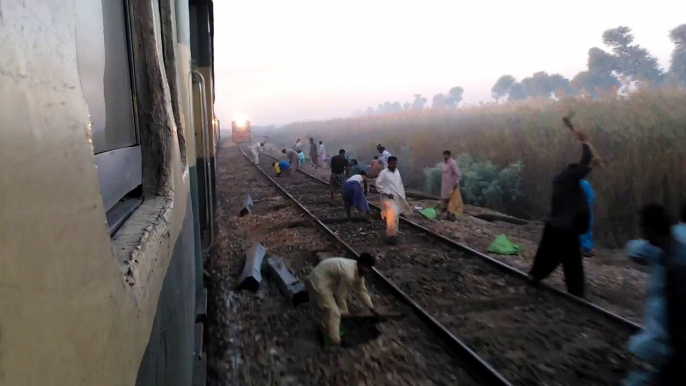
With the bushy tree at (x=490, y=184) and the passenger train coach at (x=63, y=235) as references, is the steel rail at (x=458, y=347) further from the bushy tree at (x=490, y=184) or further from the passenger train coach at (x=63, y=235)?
the bushy tree at (x=490, y=184)

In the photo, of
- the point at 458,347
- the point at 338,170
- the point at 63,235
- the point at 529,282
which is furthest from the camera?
the point at 338,170

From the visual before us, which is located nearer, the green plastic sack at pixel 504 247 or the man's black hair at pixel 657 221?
the man's black hair at pixel 657 221

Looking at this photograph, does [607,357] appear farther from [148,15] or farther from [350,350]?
[148,15]

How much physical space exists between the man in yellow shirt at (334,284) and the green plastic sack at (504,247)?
382cm

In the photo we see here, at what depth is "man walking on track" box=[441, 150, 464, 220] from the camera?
1079 cm

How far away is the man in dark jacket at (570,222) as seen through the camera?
240 inches

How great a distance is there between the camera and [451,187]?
11055 millimetres

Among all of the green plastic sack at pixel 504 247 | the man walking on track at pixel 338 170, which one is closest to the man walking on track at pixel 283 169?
the man walking on track at pixel 338 170

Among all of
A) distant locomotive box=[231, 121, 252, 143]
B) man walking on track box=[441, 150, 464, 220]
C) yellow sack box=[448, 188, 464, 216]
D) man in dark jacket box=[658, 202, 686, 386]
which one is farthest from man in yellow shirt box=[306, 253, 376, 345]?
distant locomotive box=[231, 121, 252, 143]

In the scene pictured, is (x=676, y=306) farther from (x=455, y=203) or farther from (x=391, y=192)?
(x=455, y=203)

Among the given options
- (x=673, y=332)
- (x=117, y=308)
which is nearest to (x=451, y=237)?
(x=673, y=332)

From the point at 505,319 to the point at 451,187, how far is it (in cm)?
533

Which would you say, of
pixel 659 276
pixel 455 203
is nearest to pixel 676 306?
pixel 659 276

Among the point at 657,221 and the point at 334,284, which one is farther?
the point at 334,284
